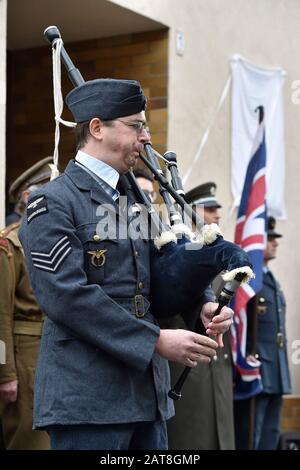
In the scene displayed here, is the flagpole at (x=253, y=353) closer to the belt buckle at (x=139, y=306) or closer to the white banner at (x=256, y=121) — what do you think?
the white banner at (x=256, y=121)

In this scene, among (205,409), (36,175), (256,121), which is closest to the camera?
(36,175)

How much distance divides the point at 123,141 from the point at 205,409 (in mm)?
2856

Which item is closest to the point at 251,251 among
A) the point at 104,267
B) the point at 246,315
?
the point at 246,315

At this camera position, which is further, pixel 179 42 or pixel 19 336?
pixel 179 42

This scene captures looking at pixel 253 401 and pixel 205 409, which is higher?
pixel 205 409

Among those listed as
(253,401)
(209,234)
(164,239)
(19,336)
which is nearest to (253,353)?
(253,401)

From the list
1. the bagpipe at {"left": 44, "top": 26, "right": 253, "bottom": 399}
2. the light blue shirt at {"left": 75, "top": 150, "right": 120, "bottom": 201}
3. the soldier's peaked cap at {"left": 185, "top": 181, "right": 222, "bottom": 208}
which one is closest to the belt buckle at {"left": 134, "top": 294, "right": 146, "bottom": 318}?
the bagpipe at {"left": 44, "top": 26, "right": 253, "bottom": 399}

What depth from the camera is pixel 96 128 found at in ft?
11.5

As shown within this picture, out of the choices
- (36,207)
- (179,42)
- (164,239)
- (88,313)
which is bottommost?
(88,313)

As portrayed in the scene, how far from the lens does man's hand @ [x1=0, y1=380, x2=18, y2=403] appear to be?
199 inches

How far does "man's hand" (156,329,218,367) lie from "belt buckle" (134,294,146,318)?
0.14m

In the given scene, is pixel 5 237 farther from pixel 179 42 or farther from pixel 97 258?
pixel 179 42

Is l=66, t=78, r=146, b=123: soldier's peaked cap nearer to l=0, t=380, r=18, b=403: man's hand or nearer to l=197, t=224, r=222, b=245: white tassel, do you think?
l=197, t=224, r=222, b=245: white tassel

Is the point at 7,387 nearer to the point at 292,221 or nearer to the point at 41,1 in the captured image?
the point at 41,1
